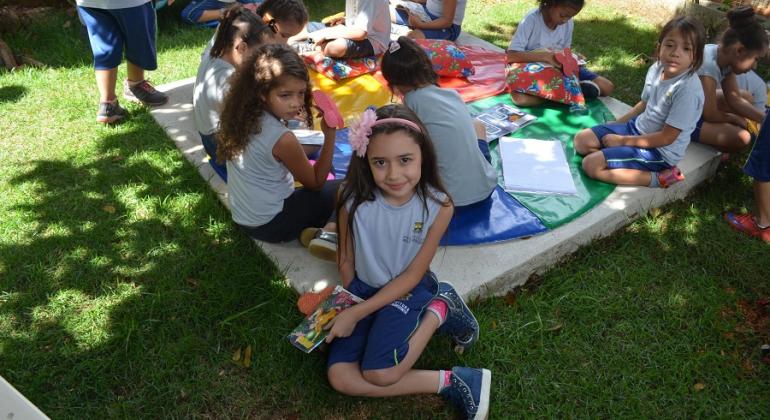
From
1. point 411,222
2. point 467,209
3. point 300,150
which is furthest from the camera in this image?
point 467,209

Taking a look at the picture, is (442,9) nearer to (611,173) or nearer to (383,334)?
(611,173)

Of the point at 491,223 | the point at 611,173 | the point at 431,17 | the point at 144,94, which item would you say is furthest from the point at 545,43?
the point at 144,94

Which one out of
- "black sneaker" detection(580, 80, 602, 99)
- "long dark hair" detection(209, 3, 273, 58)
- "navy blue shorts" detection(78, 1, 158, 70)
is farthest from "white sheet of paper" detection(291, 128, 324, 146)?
"black sneaker" detection(580, 80, 602, 99)

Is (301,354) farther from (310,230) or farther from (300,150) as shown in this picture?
(300,150)

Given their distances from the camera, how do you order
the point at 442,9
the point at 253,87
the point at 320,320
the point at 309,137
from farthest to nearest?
the point at 442,9
the point at 309,137
the point at 253,87
the point at 320,320

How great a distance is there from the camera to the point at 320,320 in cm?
239

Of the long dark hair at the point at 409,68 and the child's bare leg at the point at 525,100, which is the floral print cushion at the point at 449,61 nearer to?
the child's bare leg at the point at 525,100

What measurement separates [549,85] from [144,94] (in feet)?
10.3

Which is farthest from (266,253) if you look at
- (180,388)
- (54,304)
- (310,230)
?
(54,304)

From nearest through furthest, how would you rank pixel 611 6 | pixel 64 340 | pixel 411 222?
pixel 411 222 → pixel 64 340 → pixel 611 6

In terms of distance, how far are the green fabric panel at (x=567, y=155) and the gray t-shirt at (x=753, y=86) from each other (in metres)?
0.87

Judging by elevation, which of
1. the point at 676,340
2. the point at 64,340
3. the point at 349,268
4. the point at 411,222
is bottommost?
the point at 64,340

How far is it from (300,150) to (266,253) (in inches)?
24.6

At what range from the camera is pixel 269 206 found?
2865 mm
